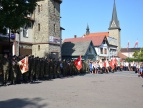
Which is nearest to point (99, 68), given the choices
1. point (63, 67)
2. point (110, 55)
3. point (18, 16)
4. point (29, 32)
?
point (63, 67)

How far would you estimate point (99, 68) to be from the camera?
3250 cm

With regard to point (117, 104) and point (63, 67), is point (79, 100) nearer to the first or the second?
point (117, 104)

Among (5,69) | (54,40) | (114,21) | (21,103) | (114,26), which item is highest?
(114,21)

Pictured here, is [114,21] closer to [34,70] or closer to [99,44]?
[99,44]

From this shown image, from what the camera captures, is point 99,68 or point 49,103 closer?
point 49,103

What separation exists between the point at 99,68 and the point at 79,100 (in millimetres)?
22545

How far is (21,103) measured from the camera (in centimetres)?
943

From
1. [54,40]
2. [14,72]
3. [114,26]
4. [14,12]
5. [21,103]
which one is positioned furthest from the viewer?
[114,26]

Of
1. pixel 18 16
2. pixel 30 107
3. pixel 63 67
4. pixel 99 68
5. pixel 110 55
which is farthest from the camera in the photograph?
pixel 110 55

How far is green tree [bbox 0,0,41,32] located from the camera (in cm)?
1748

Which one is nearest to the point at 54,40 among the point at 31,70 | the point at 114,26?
the point at 31,70

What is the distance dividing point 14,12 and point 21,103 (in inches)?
401

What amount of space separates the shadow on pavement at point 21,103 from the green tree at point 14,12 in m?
8.39

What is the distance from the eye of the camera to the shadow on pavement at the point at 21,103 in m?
8.86
